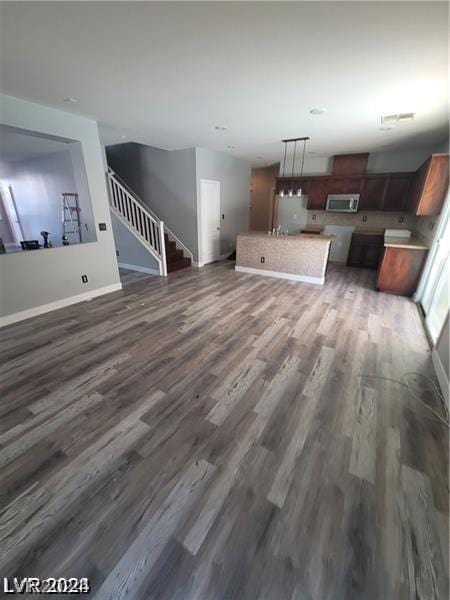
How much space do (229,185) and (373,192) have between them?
Result: 3714mm

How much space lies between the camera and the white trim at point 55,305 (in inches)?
131

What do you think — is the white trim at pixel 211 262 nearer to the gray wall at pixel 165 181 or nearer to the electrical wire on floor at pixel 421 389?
the gray wall at pixel 165 181

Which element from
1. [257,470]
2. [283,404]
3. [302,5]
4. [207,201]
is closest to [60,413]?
[257,470]

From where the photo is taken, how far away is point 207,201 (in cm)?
612

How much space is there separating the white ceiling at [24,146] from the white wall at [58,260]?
0.55 metres

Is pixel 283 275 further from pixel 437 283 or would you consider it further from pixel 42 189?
pixel 42 189

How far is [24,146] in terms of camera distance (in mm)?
4859

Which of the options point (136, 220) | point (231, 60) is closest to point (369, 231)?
point (231, 60)

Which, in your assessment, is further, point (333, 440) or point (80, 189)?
point (80, 189)

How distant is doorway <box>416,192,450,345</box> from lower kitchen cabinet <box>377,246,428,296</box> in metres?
0.24

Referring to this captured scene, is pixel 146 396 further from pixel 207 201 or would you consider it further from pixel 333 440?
pixel 207 201

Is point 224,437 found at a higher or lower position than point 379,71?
lower

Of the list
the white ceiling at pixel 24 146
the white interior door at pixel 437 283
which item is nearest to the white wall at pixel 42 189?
the white ceiling at pixel 24 146

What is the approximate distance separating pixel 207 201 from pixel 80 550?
20.3 feet
